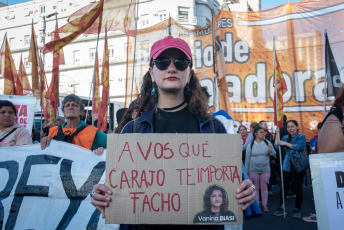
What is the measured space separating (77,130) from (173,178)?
2.62 m

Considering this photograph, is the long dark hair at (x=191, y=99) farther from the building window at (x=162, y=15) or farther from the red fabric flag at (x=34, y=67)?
the building window at (x=162, y=15)

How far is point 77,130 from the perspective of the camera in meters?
3.83

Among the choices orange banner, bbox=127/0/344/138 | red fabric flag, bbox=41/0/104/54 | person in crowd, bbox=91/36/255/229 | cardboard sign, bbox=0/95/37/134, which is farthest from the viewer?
orange banner, bbox=127/0/344/138

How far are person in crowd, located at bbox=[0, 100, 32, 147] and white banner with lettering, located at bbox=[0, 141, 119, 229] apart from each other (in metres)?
0.29

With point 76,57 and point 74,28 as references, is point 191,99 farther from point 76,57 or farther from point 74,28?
point 76,57

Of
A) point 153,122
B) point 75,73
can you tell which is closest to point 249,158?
point 153,122

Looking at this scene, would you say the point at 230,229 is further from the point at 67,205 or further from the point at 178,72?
the point at 178,72

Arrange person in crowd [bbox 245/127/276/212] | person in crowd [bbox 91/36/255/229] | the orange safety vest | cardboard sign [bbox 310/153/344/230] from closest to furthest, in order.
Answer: person in crowd [bbox 91/36/255/229]
cardboard sign [bbox 310/153/344/230]
the orange safety vest
person in crowd [bbox 245/127/276/212]

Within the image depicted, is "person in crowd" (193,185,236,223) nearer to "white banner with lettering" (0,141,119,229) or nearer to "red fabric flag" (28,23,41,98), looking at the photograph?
"white banner with lettering" (0,141,119,229)

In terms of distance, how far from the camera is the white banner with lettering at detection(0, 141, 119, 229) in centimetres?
309

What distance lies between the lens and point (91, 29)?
5.58 metres

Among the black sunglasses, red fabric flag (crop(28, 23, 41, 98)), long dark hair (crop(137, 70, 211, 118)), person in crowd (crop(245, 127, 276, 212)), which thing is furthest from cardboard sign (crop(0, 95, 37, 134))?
the black sunglasses

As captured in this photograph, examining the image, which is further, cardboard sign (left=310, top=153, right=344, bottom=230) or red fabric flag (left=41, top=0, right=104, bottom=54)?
red fabric flag (left=41, top=0, right=104, bottom=54)

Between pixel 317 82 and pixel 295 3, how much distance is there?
106 inches
